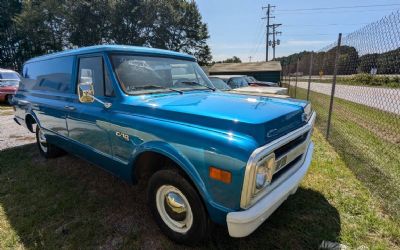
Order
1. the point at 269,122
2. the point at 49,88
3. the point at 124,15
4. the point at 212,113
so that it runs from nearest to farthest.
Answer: the point at 269,122 < the point at 212,113 < the point at 49,88 < the point at 124,15

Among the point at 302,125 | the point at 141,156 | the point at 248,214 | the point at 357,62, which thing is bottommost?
the point at 248,214

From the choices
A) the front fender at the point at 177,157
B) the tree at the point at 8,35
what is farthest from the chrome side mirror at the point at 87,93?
the tree at the point at 8,35

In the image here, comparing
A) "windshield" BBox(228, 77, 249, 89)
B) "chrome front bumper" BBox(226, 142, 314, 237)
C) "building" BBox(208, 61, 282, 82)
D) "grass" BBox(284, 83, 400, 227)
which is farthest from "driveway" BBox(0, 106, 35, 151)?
"building" BBox(208, 61, 282, 82)

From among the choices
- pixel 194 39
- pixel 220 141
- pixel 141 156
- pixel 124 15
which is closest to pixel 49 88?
pixel 141 156

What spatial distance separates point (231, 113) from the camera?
91.8 inches

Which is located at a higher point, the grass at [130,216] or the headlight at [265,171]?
the headlight at [265,171]

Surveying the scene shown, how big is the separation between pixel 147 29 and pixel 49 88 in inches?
1262

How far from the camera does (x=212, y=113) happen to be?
2.33 meters

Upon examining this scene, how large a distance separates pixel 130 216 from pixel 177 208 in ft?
2.92

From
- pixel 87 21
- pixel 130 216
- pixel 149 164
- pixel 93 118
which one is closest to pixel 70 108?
pixel 93 118

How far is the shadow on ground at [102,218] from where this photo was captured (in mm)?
2676

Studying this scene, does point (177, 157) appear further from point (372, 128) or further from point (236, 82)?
point (236, 82)

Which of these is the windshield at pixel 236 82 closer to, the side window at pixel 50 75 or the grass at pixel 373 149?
the grass at pixel 373 149

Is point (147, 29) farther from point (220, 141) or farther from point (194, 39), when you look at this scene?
point (220, 141)
